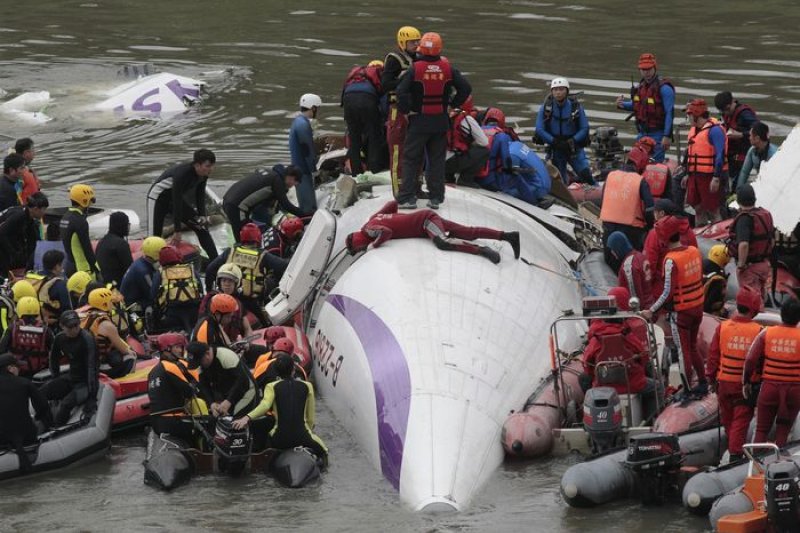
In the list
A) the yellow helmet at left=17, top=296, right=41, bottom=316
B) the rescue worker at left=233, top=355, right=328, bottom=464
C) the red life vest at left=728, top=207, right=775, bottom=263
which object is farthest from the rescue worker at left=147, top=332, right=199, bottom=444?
the red life vest at left=728, top=207, right=775, bottom=263

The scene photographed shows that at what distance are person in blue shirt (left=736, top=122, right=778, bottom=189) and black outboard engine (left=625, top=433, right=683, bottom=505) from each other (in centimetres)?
697

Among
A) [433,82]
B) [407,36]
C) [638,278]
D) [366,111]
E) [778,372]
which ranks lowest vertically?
[638,278]

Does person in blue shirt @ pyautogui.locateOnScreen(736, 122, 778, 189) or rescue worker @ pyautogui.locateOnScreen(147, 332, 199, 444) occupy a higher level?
person in blue shirt @ pyautogui.locateOnScreen(736, 122, 778, 189)

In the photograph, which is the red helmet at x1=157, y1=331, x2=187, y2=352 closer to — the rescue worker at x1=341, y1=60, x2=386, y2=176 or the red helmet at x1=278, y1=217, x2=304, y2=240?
the red helmet at x1=278, y1=217, x2=304, y2=240

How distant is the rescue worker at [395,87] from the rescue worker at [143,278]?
2642 mm

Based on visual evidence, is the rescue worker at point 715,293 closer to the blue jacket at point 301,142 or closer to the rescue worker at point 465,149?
the rescue worker at point 465,149

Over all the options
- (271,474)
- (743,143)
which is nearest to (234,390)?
(271,474)

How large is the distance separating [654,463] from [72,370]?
17.2 ft

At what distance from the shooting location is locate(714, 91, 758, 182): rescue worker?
1991 centimetres

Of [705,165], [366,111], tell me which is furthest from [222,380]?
[705,165]

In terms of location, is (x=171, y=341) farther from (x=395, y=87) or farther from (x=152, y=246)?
(x=395, y=87)

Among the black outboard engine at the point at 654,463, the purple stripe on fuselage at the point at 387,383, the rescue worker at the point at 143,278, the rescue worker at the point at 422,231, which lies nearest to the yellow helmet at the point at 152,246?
the rescue worker at the point at 143,278

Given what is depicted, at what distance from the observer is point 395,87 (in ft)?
57.1

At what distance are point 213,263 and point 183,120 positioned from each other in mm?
12351
